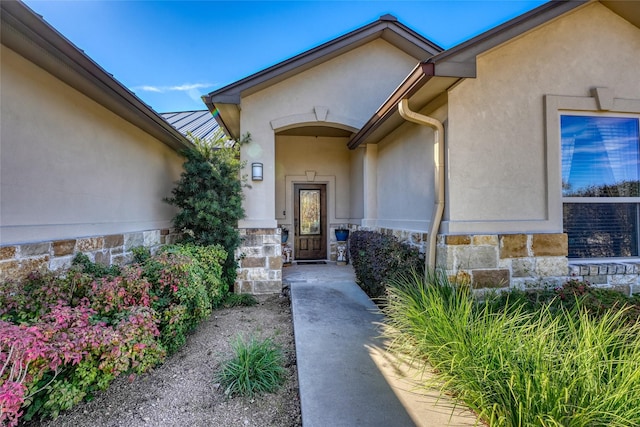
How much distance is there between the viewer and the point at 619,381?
5.99 feet

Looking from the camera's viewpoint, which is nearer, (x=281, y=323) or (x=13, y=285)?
(x=13, y=285)

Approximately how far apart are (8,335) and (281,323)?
297cm

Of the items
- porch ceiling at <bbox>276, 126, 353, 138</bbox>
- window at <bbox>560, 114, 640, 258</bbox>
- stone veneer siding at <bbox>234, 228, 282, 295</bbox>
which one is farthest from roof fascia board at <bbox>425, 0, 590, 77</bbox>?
porch ceiling at <bbox>276, 126, 353, 138</bbox>

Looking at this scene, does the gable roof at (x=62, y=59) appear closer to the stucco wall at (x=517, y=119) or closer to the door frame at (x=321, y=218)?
the stucco wall at (x=517, y=119)

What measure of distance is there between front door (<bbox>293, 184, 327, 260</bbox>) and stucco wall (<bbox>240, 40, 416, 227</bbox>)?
8.77ft

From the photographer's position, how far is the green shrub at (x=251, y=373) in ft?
9.04

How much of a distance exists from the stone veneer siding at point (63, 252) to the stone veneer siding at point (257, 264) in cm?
163

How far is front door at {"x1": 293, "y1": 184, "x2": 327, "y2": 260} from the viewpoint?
9.05 m

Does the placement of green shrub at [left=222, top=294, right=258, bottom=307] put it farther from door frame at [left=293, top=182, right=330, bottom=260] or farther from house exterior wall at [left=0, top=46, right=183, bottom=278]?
door frame at [left=293, top=182, right=330, bottom=260]

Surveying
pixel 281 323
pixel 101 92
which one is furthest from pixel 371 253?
pixel 101 92

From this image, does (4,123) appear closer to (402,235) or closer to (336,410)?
(336,410)

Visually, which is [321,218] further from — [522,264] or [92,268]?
[92,268]

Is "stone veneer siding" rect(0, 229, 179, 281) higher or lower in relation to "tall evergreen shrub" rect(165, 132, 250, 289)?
lower

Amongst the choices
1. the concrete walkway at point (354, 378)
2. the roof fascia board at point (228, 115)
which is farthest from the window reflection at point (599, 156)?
the roof fascia board at point (228, 115)
